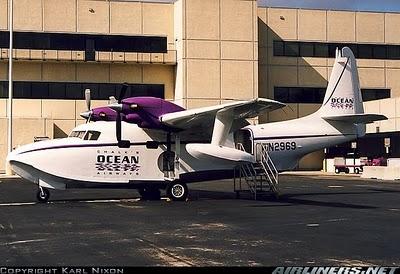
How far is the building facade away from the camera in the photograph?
5791cm

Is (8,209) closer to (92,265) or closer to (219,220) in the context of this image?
(219,220)

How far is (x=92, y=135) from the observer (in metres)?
24.6

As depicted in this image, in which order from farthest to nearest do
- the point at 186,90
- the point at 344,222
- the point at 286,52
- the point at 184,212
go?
the point at 286,52
the point at 186,90
the point at 184,212
the point at 344,222

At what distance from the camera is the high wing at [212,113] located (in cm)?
2286

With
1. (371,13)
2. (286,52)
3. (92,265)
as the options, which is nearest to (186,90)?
(286,52)

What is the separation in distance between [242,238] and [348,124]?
1590cm

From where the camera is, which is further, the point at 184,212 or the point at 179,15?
the point at 179,15

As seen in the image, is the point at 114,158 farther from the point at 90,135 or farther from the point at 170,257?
the point at 170,257

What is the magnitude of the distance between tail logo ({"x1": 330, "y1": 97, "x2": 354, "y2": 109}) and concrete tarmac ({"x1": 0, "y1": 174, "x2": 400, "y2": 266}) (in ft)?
19.1

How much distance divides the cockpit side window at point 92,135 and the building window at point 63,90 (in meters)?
35.3

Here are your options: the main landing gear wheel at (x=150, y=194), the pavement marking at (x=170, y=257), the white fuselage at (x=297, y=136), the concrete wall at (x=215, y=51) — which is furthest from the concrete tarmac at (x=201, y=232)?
the concrete wall at (x=215, y=51)

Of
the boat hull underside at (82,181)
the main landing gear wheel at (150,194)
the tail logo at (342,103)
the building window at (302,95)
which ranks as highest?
the building window at (302,95)

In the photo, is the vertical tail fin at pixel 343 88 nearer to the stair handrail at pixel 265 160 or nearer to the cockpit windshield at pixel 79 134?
the stair handrail at pixel 265 160

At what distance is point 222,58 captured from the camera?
59500mm
